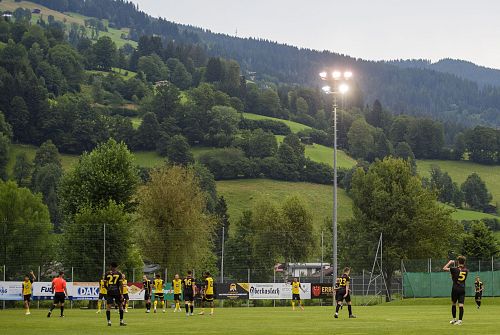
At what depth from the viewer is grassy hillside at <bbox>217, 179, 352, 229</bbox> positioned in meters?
168

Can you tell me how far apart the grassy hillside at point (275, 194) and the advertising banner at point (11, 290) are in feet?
328

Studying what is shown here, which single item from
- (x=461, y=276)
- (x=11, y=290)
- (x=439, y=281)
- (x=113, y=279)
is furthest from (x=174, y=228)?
(x=461, y=276)

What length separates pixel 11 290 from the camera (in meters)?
62.8

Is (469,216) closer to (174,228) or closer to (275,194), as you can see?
(275,194)

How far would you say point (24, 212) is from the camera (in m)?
98.1

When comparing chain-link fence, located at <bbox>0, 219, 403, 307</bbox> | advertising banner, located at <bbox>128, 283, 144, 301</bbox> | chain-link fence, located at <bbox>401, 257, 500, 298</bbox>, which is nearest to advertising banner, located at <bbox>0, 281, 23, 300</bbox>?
chain-link fence, located at <bbox>0, 219, 403, 307</bbox>

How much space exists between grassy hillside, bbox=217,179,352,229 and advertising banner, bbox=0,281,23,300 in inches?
3941

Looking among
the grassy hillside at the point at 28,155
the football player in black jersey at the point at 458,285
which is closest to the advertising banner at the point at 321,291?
the football player in black jersey at the point at 458,285

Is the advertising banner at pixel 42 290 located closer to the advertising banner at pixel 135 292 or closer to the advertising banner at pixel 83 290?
the advertising banner at pixel 83 290

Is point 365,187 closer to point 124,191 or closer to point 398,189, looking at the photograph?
point 398,189

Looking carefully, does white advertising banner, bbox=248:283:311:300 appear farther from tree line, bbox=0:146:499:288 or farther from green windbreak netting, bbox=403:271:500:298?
green windbreak netting, bbox=403:271:500:298

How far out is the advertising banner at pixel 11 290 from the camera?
205 ft

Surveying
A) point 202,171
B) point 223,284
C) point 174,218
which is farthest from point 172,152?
point 223,284

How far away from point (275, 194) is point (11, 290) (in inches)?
4643
